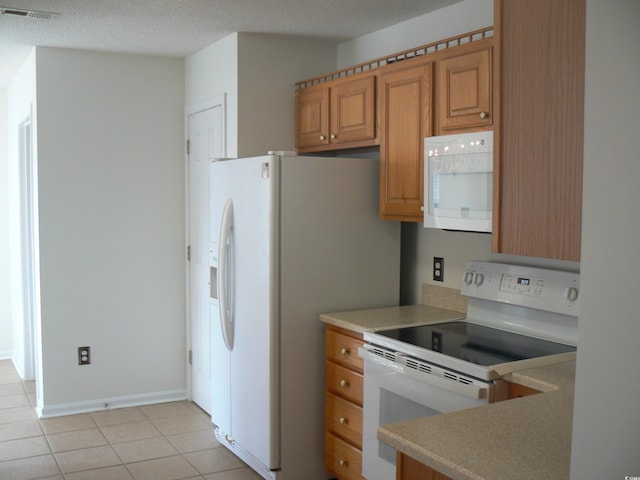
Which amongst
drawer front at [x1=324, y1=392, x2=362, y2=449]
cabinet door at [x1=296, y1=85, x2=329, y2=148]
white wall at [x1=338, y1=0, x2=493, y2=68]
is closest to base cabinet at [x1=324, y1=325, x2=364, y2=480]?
drawer front at [x1=324, y1=392, x2=362, y2=449]

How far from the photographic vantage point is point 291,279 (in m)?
3.36

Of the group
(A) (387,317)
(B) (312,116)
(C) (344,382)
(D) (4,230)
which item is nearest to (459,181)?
(A) (387,317)

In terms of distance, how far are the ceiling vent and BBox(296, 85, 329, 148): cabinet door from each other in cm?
143

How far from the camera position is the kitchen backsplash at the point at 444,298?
3.43 meters

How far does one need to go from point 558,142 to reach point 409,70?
1.60 m

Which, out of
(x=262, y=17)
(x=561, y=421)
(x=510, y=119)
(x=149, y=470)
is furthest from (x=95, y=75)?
(x=561, y=421)

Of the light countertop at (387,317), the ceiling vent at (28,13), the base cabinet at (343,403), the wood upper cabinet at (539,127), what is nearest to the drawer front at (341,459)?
the base cabinet at (343,403)

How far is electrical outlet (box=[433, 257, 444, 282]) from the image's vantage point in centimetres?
355

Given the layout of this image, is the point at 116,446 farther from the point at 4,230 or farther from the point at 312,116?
the point at 4,230

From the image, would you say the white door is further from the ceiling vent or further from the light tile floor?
the ceiling vent

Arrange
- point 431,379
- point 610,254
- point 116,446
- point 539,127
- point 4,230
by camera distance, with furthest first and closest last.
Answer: point 4,230 → point 116,446 → point 431,379 → point 539,127 → point 610,254

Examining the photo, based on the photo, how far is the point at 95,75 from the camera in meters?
4.59

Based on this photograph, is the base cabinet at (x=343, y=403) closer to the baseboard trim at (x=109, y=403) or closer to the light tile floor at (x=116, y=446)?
the light tile floor at (x=116, y=446)

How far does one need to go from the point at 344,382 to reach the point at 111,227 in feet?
7.38
